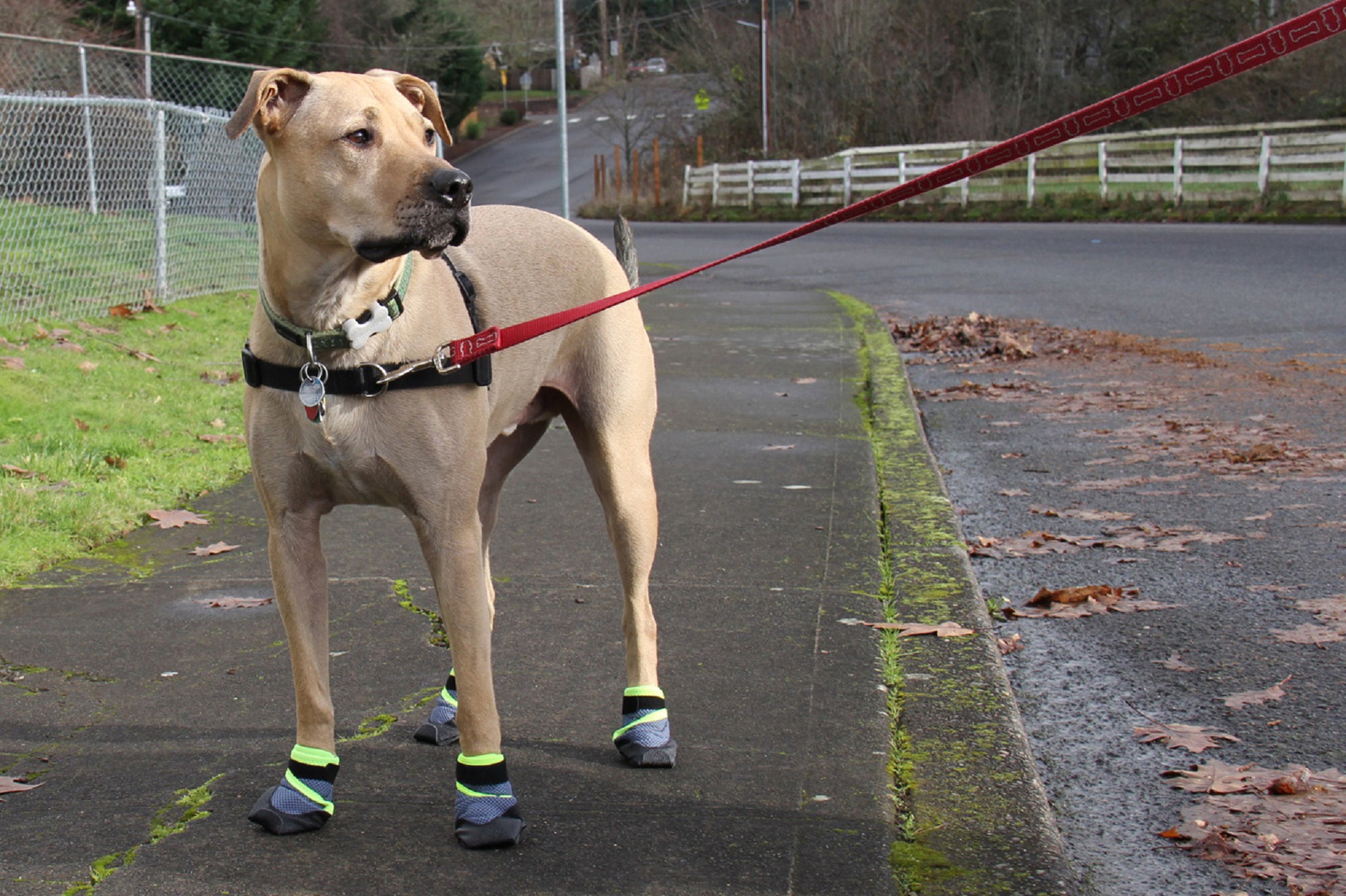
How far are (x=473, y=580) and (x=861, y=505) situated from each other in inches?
112

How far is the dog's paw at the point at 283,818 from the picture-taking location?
2832 mm

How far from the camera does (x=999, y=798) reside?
2.91 metres

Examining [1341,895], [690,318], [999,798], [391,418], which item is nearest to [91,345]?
[690,318]

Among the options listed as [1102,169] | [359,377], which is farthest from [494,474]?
[1102,169]

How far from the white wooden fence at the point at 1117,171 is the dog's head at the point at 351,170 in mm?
19135

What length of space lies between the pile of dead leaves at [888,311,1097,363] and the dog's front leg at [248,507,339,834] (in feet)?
24.4

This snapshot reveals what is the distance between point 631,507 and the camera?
3486 mm

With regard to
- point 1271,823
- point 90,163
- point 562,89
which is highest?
point 562,89

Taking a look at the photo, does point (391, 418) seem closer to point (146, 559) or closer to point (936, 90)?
point (146, 559)

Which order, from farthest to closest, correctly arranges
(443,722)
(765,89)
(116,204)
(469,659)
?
(765,89)
(116,204)
(443,722)
(469,659)

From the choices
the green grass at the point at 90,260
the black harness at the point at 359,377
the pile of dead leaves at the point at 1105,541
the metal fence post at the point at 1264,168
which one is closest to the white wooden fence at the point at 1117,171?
the metal fence post at the point at 1264,168

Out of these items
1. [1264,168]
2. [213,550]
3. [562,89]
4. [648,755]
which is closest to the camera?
[648,755]

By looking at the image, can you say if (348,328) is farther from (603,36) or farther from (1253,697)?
(603,36)

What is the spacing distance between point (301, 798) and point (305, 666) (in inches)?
11.7
